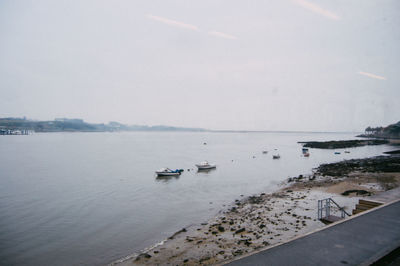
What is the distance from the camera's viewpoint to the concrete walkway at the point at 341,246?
573 cm

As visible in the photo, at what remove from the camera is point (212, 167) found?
45.2m

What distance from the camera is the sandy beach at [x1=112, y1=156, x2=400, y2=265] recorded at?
38.5ft

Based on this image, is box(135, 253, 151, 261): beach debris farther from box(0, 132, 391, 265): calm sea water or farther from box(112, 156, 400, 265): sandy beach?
box(0, 132, 391, 265): calm sea water

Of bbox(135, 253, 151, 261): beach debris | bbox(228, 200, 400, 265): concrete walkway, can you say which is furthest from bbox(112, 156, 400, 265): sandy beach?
bbox(228, 200, 400, 265): concrete walkway

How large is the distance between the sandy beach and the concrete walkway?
733mm

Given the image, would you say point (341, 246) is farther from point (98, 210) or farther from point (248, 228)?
point (98, 210)

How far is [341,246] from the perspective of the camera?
20.8ft

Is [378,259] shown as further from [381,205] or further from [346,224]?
[381,205]

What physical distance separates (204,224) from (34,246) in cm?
1064

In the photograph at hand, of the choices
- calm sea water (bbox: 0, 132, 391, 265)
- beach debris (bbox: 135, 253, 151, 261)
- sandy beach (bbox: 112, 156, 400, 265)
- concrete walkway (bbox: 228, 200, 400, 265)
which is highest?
concrete walkway (bbox: 228, 200, 400, 265)

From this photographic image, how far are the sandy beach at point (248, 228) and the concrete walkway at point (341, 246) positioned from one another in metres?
0.73

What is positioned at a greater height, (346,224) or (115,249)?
(346,224)

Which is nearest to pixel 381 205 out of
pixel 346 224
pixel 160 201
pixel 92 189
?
pixel 346 224

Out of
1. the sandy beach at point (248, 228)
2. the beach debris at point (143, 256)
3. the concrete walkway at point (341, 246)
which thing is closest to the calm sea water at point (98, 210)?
the beach debris at point (143, 256)
